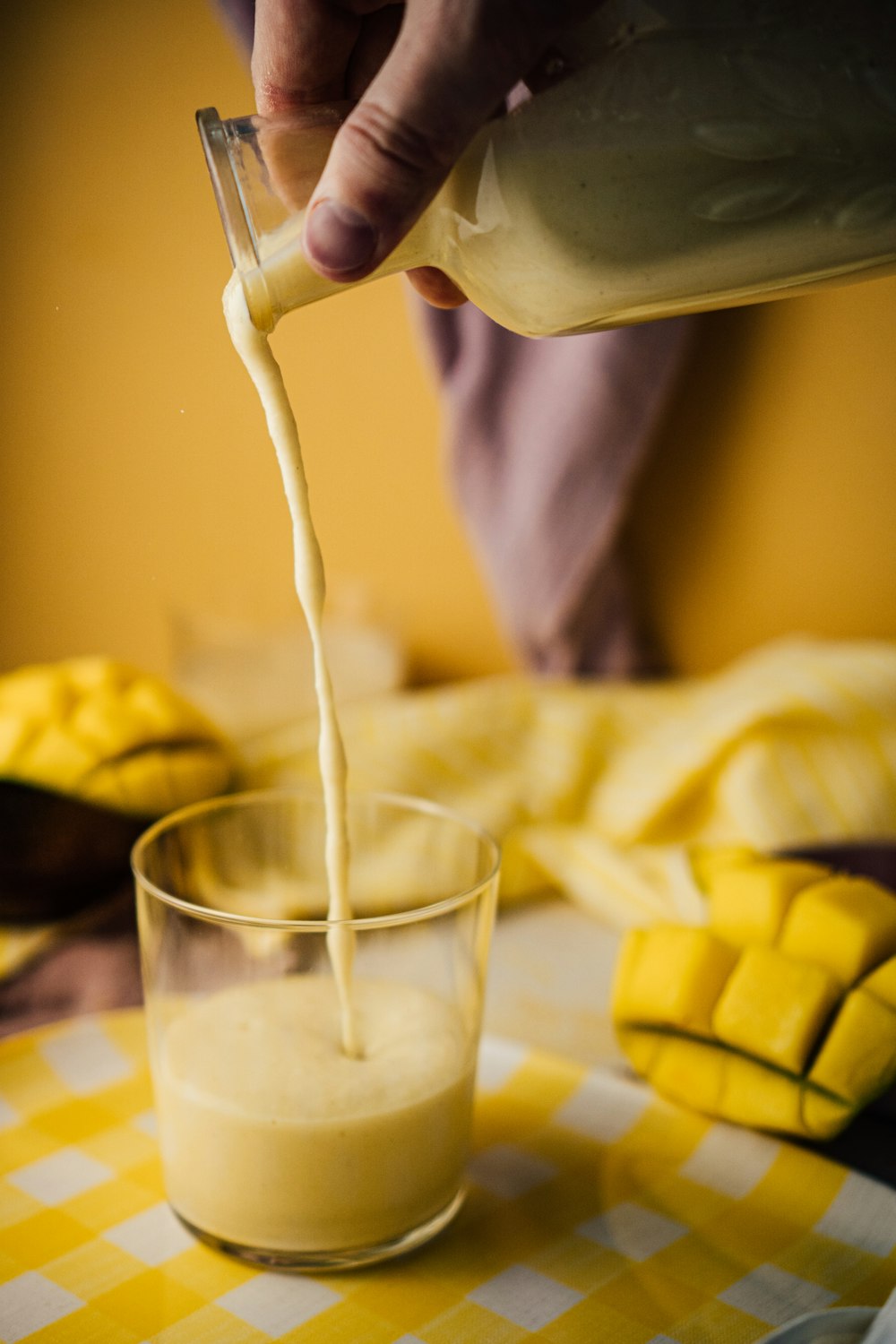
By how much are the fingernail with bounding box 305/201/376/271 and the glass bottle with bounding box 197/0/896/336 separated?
0.04m

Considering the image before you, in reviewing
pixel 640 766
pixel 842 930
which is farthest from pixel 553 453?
pixel 842 930

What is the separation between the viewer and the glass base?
48 cm

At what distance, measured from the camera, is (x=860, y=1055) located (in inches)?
20.5

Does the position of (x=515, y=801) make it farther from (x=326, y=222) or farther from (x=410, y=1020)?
(x=326, y=222)

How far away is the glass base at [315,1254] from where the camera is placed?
1.57 ft

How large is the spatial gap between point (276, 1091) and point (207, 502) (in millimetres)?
591

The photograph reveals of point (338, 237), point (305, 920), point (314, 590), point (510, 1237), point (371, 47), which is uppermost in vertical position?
point (371, 47)

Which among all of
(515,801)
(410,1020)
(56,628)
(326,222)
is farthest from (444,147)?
(56,628)

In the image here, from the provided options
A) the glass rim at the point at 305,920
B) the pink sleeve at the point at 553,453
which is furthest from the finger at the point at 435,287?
the pink sleeve at the point at 553,453

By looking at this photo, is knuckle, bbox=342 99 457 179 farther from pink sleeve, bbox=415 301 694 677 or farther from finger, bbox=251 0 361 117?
pink sleeve, bbox=415 301 694 677

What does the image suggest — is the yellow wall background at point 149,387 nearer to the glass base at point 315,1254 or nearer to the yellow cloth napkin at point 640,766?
the yellow cloth napkin at point 640,766

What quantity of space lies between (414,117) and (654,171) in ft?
0.28

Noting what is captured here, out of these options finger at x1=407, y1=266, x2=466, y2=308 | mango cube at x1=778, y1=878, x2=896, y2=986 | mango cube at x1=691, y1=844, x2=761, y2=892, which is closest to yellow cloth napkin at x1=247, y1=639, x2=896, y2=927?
mango cube at x1=691, y1=844, x2=761, y2=892

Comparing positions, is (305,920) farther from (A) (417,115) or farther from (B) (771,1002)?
(A) (417,115)
